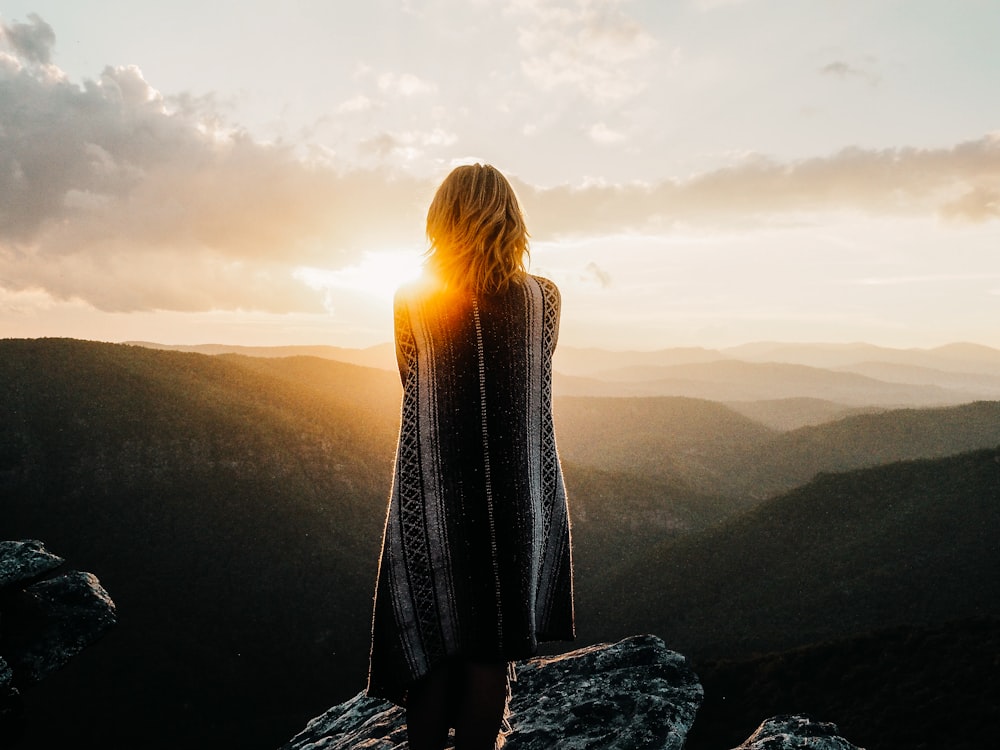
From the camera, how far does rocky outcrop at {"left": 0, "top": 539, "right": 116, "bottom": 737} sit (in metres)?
10.6

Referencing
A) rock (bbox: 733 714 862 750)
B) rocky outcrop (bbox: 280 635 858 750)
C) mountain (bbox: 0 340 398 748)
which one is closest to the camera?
rock (bbox: 733 714 862 750)

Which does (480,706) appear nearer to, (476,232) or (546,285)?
(546,285)

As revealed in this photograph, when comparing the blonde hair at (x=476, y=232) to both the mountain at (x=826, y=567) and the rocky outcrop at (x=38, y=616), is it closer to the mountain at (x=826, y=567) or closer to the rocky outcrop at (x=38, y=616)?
the rocky outcrop at (x=38, y=616)

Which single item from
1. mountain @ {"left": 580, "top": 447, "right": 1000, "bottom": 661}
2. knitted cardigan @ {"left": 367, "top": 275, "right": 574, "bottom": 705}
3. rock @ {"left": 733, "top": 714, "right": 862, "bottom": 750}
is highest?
knitted cardigan @ {"left": 367, "top": 275, "right": 574, "bottom": 705}

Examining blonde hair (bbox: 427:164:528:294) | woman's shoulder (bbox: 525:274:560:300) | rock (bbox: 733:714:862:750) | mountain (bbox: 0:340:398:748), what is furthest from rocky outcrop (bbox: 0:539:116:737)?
woman's shoulder (bbox: 525:274:560:300)

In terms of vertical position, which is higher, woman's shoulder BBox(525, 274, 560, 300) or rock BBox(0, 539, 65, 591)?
woman's shoulder BBox(525, 274, 560, 300)

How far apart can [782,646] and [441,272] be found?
16456 mm

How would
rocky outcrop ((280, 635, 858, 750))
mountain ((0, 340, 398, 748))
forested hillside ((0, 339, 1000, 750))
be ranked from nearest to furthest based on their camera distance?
rocky outcrop ((280, 635, 858, 750)), mountain ((0, 340, 398, 748)), forested hillside ((0, 339, 1000, 750))

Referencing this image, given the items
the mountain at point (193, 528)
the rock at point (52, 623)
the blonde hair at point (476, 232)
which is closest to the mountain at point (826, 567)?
the mountain at point (193, 528)

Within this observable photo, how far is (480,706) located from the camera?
2754 mm

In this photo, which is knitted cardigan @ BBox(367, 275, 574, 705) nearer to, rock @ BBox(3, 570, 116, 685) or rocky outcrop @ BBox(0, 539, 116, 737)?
rocky outcrop @ BBox(0, 539, 116, 737)

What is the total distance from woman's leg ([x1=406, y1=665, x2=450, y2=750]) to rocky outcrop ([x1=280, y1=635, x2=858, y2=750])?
11.6ft

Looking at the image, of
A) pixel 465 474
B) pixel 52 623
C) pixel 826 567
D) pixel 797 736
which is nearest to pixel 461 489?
pixel 465 474

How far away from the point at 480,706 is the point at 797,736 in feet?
15.2
